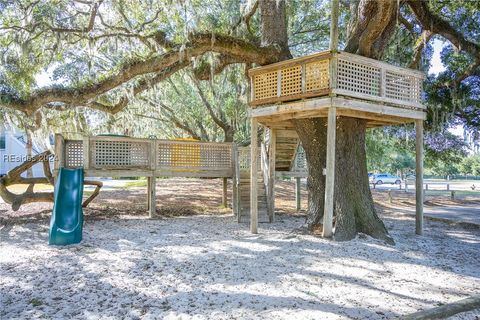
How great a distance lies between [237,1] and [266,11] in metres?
5.40

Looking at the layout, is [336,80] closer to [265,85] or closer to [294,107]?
[294,107]

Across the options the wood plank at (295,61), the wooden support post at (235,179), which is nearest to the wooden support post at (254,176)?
the wood plank at (295,61)

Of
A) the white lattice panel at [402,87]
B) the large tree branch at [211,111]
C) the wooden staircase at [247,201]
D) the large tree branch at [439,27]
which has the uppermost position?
Result: the large tree branch at [439,27]

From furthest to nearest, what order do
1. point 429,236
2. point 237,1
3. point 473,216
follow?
point 237,1
point 473,216
point 429,236

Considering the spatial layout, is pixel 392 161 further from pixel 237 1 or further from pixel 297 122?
pixel 297 122

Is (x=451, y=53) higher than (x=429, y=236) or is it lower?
higher

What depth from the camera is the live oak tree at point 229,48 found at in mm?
7422

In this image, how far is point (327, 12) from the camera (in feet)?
47.2

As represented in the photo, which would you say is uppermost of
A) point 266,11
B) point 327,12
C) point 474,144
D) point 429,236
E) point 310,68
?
point 327,12

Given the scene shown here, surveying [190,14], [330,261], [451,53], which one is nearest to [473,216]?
[451,53]

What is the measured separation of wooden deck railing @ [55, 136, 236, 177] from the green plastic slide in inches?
43.8

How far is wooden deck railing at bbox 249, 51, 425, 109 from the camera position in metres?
6.50

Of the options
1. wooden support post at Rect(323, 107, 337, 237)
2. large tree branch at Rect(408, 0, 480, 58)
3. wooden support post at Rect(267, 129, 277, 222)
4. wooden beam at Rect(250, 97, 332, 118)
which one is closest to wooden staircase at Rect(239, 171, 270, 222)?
wooden support post at Rect(267, 129, 277, 222)

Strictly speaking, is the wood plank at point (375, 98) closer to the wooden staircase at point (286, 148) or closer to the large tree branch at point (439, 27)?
the large tree branch at point (439, 27)
